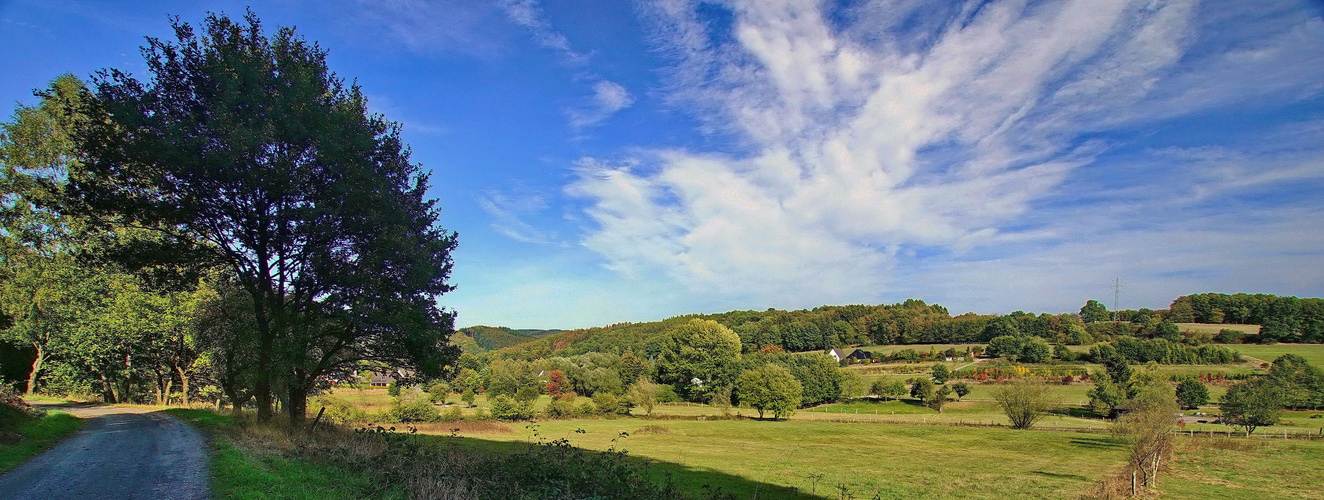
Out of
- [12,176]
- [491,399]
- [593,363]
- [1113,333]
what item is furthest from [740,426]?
[1113,333]

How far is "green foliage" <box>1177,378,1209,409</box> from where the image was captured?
216 feet

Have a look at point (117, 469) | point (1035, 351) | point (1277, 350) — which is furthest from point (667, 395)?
point (1277, 350)

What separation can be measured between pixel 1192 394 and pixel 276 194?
9172 cm

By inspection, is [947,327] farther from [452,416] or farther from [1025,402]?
[452,416]

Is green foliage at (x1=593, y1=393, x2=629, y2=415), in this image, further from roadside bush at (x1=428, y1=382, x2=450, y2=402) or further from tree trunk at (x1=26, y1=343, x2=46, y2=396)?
tree trunk at (x1=26, y1=343, x2=46, y2=396)

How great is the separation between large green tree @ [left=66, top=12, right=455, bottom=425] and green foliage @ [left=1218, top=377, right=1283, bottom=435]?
230 ft

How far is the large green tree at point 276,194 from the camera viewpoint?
13961mm

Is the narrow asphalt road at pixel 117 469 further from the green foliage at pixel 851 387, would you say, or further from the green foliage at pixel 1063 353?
the green foliage at pixel 1063 353

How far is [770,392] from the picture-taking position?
7062cm

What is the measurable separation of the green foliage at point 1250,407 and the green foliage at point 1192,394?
11.6 m

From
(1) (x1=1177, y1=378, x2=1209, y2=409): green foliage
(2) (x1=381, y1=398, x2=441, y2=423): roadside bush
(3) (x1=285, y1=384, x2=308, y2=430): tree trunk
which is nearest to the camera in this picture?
(3) (x1=285, y1=384, x2=308, y2=430): tree trunk

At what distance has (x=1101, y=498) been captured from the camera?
24.0 metres

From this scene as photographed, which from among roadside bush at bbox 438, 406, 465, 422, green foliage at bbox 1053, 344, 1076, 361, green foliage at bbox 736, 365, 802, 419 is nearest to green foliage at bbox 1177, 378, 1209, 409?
green foliage at bbox 1053, 344, 1076, 361

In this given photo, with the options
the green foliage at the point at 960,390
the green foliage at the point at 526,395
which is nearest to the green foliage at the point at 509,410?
Result: the green foliage at the point at 526,395
